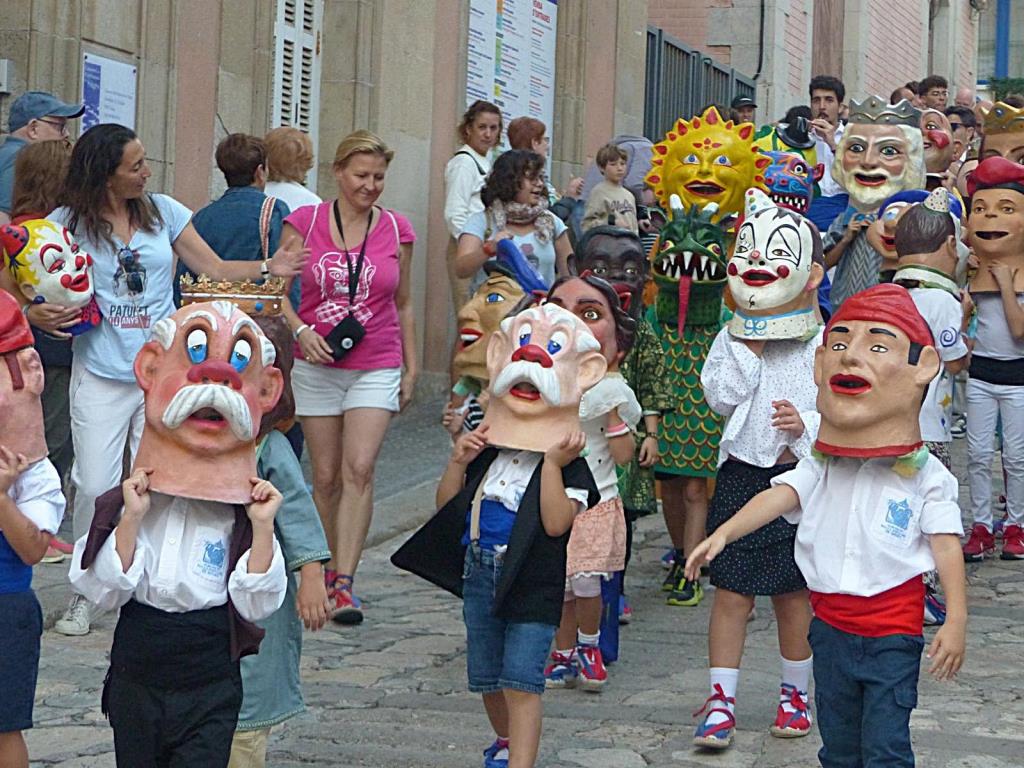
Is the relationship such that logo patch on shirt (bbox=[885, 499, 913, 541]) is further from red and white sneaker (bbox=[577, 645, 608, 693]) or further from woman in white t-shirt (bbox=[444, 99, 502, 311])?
woman in white t-shirt (bbox=[444, 99, 502, 311])


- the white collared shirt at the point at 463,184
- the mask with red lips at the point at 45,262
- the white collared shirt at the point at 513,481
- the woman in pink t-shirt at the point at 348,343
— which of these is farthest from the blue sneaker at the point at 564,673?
the white collared shirt at the point at 463,184

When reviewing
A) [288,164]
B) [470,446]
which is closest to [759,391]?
[470,446]

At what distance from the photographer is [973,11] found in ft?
124

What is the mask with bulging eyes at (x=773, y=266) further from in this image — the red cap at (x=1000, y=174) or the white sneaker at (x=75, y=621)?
the white sneaker at (x=75, y=621)

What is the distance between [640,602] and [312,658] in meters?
1.89

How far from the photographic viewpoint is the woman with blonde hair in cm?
Result: 930

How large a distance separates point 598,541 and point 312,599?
2.07 metres

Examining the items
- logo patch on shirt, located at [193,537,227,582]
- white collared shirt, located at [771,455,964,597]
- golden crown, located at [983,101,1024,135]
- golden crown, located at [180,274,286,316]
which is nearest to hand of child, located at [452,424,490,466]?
golden crown, located at [180,274,286,316]

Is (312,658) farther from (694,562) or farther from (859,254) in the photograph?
(859,254)

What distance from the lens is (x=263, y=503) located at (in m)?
4.59

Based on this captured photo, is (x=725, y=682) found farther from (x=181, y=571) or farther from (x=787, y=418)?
(x=181, y=571)

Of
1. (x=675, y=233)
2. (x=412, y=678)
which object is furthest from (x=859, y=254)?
(x=412, y=678)

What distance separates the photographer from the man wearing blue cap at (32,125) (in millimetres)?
8406

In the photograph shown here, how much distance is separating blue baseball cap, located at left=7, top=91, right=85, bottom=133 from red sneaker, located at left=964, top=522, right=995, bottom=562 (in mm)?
4941
